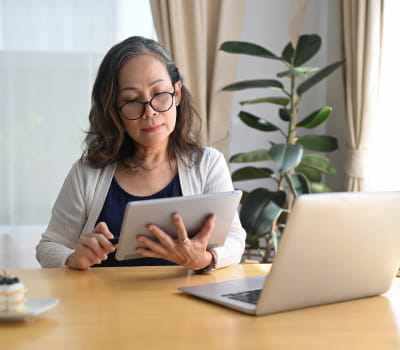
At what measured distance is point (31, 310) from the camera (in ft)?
3.68

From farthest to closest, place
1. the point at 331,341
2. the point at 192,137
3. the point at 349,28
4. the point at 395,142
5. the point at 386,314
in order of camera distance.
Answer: the point at 349,28, the point at 395,142, the point at 192,137, the point at 386,314, the point at 331,341

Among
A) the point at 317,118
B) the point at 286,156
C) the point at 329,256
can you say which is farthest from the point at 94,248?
the point at 317,118

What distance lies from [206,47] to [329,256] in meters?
2.48

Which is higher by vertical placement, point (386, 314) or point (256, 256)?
point (386, 314)

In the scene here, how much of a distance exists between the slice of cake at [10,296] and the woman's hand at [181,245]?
1.19 ft

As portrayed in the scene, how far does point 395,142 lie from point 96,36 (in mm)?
1660

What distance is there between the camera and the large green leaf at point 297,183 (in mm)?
3083

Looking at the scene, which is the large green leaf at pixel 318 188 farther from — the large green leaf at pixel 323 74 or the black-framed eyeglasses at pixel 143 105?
the black-framed eyeglasses at pixel 143 105

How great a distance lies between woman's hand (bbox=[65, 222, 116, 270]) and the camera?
5.13ft

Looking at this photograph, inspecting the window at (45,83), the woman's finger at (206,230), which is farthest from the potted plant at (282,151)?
the woman's finger at (206,230)

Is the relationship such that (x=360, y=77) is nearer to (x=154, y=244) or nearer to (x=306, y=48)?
(x=306, y=48)

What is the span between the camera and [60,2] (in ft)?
11.0

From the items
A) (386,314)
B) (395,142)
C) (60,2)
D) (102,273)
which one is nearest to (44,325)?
(102,273)

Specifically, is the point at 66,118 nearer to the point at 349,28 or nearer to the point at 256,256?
the point at 256,256
